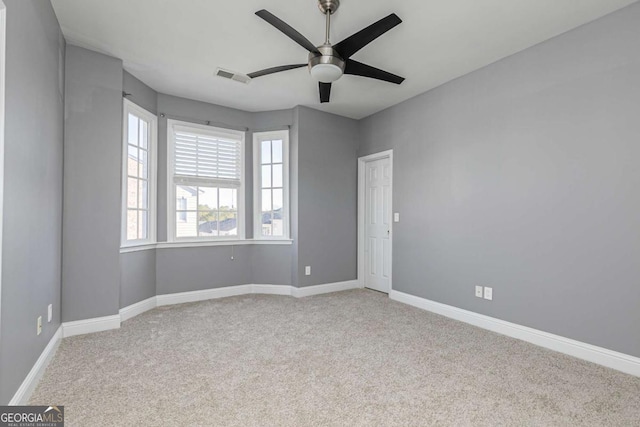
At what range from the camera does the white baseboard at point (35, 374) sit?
6.15 ft

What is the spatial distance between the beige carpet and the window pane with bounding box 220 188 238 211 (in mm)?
1710

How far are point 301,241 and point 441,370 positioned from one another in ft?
8.56

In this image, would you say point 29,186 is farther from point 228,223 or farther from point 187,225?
point 228,223

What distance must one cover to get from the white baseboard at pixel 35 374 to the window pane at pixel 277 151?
3164mm

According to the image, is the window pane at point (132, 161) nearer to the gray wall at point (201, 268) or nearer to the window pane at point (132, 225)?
the window pane at point (132, 225)

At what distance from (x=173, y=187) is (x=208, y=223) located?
664 millimetres

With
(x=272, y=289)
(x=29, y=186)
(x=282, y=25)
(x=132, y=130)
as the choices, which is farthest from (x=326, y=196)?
(x=29, y=186)

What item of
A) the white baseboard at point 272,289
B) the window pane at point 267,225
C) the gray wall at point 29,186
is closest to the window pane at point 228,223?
the window pane at point 267,225

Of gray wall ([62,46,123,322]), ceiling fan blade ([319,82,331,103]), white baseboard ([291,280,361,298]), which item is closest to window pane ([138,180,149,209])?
gray wall ([62,46,123,322])

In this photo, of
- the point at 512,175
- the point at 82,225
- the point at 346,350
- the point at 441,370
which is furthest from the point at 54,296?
the point at 512,175

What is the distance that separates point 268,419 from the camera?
181 centimetres

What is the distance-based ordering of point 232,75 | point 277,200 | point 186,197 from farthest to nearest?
point 277,200 → point 186,197 → point 232,75

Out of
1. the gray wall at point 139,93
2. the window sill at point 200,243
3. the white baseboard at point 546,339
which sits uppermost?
the gray wall at point 139,93

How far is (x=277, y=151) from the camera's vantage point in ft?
15.8
